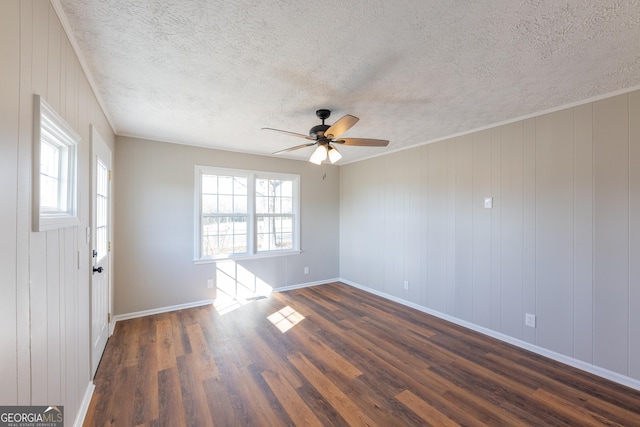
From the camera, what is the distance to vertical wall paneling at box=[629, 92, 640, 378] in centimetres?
219

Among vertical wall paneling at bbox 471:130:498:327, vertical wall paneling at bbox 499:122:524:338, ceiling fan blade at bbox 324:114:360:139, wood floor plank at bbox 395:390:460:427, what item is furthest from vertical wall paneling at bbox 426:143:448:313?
ceiling fan blade at bbox 324:114:360:139

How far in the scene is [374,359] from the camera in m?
2.63

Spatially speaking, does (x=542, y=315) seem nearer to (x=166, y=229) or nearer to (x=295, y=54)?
(x=295, y=54)

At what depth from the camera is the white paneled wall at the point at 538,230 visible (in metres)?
2.28

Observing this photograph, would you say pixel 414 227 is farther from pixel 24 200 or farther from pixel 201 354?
pixel 24 200

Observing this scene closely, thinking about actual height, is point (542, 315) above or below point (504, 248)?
below

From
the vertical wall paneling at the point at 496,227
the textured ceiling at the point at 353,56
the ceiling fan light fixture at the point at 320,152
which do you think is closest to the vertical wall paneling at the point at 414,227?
the vertical wall paneling at the point at 496,227

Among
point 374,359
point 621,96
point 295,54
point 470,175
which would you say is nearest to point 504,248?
point 470,175

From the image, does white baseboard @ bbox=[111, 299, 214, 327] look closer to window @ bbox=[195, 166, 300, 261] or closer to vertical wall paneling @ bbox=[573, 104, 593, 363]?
window @ bbox=[195, 166, 300, 261]

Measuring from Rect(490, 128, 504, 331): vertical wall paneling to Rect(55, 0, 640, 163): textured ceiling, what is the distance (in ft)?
1.12

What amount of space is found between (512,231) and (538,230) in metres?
0.24

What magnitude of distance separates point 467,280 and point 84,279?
151 inches

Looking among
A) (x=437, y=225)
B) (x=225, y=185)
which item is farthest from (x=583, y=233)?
(x=225, y=185)

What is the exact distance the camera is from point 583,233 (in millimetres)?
2475
